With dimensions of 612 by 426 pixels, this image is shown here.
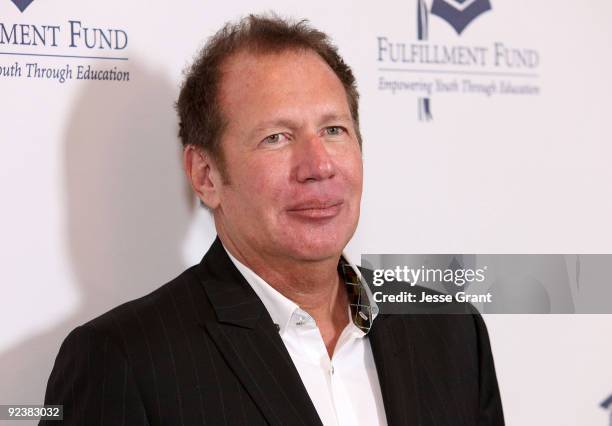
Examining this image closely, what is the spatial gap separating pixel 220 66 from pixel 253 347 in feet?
2.03

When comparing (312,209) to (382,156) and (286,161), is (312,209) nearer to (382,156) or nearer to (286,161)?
(286,161)

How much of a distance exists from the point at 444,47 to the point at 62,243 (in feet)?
3.68

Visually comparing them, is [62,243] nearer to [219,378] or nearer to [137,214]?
[137,214]

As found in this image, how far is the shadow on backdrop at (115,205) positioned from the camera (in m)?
1.83

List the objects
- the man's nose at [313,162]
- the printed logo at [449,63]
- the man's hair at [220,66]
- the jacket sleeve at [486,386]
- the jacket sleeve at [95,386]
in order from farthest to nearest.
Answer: the printed logo at [449,63]
the jacket sleeve at [486,386]
the man's hair at [220,66]
the man's nose at [313,162]
the jacket sleeve at [95,386]

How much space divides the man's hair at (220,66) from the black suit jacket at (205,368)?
0.26m

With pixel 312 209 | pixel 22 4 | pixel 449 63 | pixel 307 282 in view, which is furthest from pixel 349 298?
pixel 22 4

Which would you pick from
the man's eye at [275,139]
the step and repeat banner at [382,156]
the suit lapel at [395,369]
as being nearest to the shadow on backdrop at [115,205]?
the step and repeat banner at [382,156]

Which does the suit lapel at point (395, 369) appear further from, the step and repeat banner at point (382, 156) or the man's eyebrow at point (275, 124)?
the man's eyebrow at point (275, 124)

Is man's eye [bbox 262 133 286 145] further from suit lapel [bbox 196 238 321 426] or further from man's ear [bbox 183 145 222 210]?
suit lapel [bbox 196 238 321 426]

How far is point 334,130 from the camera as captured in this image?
5.75ft

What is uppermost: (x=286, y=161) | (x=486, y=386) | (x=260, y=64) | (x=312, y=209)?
(x=260, y=64)

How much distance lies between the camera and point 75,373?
5.05 feet

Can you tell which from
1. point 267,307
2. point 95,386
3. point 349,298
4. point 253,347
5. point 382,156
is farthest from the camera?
point 382,156
